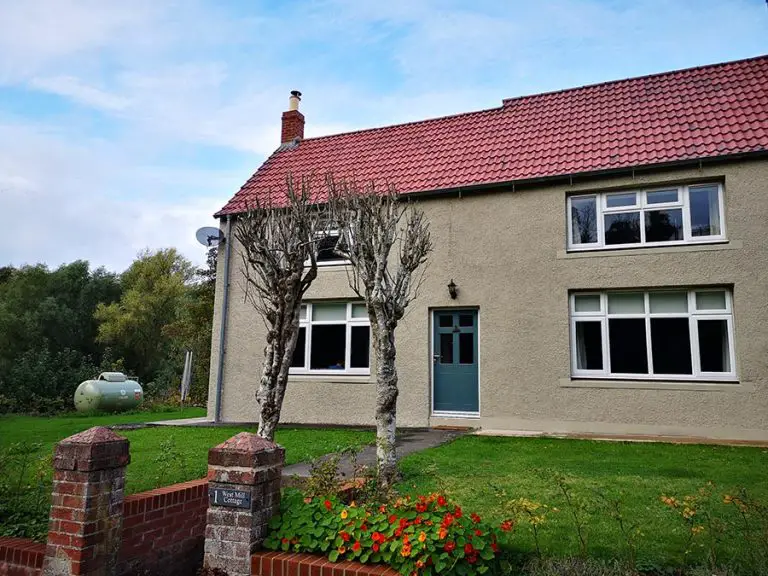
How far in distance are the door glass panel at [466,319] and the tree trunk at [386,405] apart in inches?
232

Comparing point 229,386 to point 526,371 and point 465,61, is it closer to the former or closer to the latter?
point 526,371

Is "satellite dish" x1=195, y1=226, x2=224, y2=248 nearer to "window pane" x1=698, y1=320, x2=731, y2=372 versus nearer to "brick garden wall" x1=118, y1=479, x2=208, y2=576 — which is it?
"brick garden wall" x1=118, y1=479, x2=208, y2=576

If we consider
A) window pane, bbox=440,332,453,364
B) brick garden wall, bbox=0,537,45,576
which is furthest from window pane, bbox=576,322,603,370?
brick garden wall, bbox=0,537,45,576

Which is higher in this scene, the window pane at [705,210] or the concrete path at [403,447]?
the window pane at [705,210]

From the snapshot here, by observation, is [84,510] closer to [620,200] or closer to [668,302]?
[668,302]

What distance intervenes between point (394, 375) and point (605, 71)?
12.6m

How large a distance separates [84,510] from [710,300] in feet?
36.6

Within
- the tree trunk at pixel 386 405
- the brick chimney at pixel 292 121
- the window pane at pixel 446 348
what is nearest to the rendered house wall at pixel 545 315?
the window pane at pixel 446 348

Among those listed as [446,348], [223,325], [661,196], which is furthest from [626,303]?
[223,325]

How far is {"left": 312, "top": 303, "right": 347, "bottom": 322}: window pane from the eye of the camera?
45.2 feet

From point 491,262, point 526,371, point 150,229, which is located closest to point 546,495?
point 526,371

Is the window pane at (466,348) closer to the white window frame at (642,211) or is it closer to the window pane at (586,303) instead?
the window pane at (586,303)

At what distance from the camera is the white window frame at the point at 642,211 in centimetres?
1109

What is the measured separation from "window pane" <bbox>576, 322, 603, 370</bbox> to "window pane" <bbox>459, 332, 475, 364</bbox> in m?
2.22
